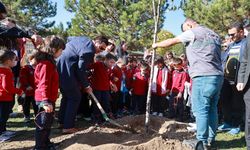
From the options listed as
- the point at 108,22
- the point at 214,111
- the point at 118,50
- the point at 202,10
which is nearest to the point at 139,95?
the point at 118,50

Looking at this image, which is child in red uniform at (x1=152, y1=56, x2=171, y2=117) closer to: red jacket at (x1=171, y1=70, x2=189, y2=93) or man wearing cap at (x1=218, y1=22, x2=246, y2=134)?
red jacket at (x1=171, y1=70, x2=189, y2=93)

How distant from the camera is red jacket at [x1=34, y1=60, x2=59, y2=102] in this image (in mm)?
4535

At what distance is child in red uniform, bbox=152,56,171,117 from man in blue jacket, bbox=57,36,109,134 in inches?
116

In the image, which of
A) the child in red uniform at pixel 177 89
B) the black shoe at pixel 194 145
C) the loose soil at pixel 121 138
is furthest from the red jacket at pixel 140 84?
the black shoe at pixel 194 145

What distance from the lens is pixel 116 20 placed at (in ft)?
79.9

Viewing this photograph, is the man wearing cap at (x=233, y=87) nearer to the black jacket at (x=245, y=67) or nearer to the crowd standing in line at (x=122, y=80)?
the crowd standing in line at (x=122, y=80)

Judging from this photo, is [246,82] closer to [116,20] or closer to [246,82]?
[246,82]

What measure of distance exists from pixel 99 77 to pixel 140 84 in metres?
1.79

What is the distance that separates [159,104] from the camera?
340 inches

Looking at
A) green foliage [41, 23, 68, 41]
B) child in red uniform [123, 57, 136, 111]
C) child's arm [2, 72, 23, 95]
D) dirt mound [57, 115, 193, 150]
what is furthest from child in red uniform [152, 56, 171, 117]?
green foliage [41, 23, 68, 41]

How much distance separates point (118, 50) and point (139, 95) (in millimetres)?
2286

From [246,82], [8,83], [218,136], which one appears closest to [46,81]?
[8,83]

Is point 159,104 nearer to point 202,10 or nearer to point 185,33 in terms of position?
point 185,33

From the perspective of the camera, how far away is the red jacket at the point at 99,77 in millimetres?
6895
